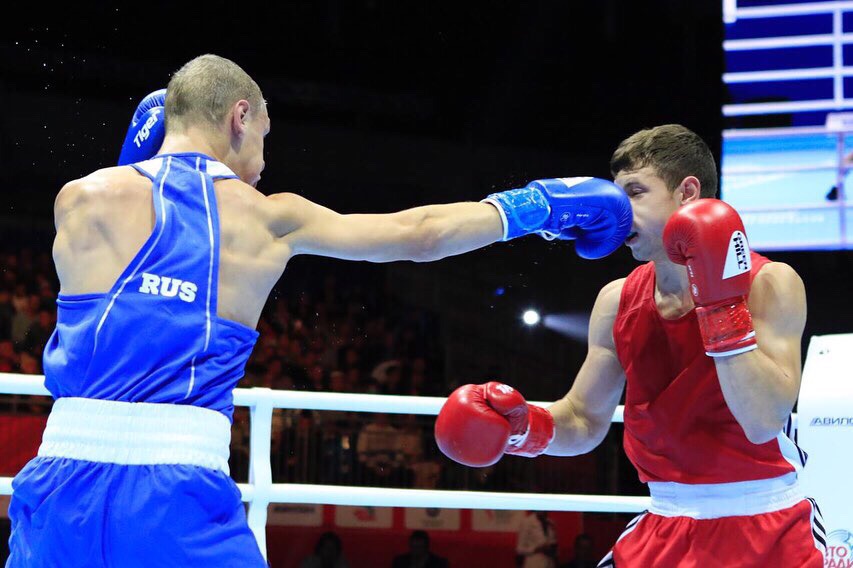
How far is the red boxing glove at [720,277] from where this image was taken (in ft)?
6.86

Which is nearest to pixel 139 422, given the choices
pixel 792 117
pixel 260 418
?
pixel 260 418

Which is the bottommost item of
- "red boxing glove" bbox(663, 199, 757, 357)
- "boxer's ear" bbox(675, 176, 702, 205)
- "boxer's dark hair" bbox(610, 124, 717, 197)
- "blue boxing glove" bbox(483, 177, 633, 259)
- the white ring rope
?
the white ring rope

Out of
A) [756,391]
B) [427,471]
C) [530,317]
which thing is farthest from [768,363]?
[530,317]

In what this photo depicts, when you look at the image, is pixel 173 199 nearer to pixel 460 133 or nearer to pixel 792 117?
pixel 792 117

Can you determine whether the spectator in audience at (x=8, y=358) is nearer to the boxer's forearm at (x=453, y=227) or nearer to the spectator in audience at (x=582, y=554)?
the spectator in audience at (x=582, y=554)

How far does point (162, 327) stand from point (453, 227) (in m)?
0.71

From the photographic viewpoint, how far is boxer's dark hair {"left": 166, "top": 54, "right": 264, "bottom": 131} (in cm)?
204

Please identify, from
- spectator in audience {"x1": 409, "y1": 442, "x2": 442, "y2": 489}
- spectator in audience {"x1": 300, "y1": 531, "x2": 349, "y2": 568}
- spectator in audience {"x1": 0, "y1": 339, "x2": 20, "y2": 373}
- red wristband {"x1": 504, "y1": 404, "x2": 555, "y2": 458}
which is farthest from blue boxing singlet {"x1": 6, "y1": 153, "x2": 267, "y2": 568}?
spectator in audience {"x1": 0, "y1": 339, "x2": 20, "y2": 373}

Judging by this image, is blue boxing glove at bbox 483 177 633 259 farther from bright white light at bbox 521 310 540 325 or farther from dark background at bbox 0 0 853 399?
bright white light at bbox 521 310 540 325

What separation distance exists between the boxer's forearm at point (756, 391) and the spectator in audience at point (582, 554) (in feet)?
14.8

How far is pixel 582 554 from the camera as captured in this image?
21.1 ft

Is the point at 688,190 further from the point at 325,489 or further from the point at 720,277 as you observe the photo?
the point at 325,489

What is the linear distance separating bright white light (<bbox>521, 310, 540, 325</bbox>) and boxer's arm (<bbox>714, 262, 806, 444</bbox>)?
8.28m

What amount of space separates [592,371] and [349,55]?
872 cm
